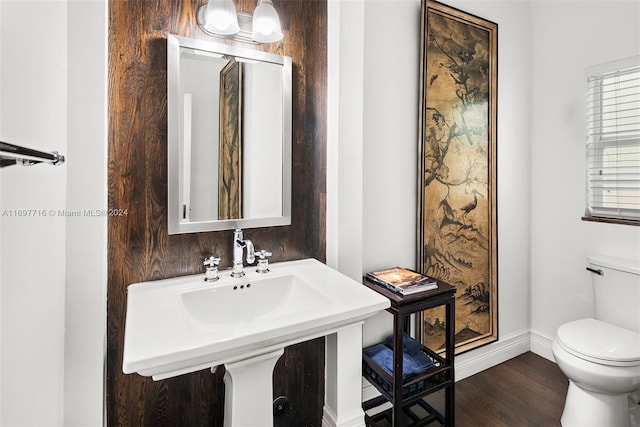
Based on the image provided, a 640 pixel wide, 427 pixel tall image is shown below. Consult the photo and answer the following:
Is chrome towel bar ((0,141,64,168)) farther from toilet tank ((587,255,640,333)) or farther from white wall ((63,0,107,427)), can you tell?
toilet tank ((587,255,640,333))

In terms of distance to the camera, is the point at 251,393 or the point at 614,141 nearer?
the point at 251,393

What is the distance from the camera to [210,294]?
1228 millimetres

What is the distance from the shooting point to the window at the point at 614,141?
1.81 m

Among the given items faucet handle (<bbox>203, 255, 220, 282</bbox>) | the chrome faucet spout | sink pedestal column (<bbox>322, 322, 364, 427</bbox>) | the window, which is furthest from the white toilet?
faucet handle (<bbox>203, 255, 220, 282</bbox>)

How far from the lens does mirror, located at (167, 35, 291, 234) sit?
4.18 feet

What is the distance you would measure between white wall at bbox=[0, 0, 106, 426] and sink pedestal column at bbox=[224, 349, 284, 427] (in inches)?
18.5

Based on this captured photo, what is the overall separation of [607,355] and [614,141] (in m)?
1.18

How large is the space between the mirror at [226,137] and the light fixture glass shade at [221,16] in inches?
2.5

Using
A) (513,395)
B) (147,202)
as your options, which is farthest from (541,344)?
(147,202)

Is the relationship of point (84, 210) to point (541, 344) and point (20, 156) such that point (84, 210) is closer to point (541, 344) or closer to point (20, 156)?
point (20, 156)

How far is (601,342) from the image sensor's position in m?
1.52

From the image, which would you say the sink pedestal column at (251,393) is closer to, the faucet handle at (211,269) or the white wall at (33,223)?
the faucet handle at (211,269)

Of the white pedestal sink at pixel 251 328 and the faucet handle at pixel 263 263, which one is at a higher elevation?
the faucet handle at pixel 263 263

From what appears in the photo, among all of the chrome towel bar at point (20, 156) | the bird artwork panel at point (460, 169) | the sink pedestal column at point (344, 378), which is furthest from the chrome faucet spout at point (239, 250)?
the bird artwork panel at point (460, 169)
